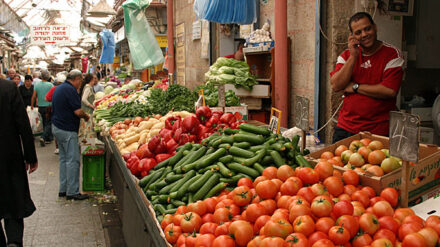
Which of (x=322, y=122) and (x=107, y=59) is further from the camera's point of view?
(x=107, y=59)

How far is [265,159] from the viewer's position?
116 inches

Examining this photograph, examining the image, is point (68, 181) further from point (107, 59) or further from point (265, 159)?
point (107, 59)

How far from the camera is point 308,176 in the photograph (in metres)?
2.40

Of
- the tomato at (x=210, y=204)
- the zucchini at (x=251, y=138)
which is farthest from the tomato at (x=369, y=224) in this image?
the zucchini at (x=251, y=138)

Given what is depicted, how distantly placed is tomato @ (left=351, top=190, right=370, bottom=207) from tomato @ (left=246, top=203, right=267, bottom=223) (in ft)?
1.65

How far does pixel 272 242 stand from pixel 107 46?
683 inches

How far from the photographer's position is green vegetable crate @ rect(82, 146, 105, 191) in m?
7.08

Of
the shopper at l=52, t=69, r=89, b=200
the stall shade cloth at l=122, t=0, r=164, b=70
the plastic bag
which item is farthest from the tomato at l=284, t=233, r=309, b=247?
the plastic bag

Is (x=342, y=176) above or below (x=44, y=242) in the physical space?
above

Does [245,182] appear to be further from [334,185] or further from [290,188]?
[334,185]

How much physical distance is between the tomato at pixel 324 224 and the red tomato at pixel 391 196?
0.46 metres

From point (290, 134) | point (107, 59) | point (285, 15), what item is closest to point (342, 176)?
point (290, 134)

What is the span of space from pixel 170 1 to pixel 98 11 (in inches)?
93.1

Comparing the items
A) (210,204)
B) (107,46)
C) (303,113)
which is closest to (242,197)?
(210,204)
